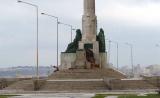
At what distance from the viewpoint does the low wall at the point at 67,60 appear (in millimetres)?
78438

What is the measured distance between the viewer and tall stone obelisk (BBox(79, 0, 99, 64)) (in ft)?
260

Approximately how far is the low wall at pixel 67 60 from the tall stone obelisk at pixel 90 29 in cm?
178

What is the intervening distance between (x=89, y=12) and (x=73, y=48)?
5257mm

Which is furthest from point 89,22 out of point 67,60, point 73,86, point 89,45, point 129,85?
point 73,86

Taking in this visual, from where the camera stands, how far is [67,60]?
3108 inches

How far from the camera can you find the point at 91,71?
243 ft

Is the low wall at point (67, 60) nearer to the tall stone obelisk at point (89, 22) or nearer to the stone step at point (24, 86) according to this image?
the tall stone obelisk at point (89, 22)

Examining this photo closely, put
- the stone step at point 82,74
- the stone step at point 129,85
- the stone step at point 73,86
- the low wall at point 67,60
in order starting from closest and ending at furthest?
the stone step at point 73,86, the stone step at point 129,85, the stone step at point 82,74, the low wall at point 67,60

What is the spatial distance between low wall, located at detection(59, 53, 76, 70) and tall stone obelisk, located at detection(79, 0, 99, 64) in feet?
5.84

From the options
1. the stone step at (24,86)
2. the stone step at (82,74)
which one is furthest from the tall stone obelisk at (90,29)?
the stone step at (24,86)

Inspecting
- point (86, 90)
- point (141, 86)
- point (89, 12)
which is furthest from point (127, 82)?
point (89, 12)

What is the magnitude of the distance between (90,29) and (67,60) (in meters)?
5.09

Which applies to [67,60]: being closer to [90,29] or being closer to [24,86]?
[90,29]

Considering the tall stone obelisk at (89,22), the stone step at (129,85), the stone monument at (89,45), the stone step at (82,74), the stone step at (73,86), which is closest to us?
the stone step at (73,86)
